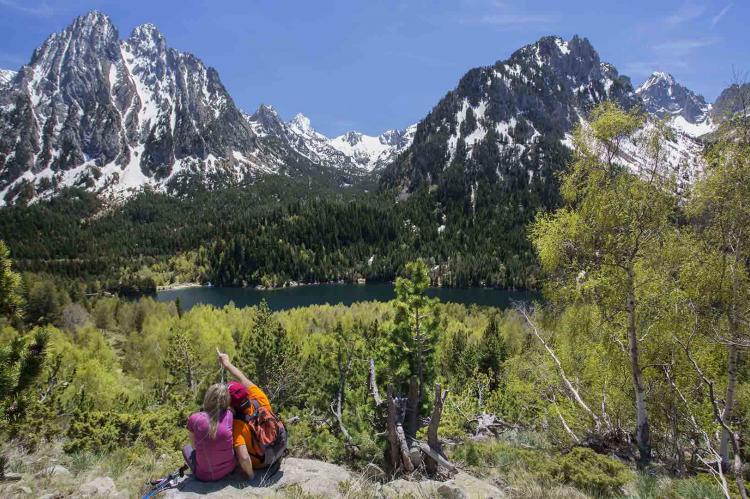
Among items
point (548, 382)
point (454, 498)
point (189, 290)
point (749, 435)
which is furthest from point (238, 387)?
point (189, 290)

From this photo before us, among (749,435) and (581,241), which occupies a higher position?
(581,241)

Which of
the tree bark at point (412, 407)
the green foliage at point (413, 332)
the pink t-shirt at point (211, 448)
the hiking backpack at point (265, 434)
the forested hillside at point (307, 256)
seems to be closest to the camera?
the pink t-shirt at point (211, 448)

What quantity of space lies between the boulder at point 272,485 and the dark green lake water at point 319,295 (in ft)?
343

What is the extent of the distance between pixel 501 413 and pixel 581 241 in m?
12.5

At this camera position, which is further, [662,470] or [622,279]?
[622,279]

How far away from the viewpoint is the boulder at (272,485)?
20.5 ft

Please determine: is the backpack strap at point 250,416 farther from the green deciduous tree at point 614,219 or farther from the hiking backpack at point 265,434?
the green deciduous tree at point 614,219

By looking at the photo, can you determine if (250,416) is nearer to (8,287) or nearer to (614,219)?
(8,287)

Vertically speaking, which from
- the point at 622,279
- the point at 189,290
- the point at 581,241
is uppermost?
the point at 581,241

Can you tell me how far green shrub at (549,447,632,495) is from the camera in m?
7.56

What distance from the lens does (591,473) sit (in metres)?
7.66

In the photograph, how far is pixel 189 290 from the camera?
482ft

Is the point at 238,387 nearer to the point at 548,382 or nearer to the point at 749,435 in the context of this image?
A: the point at 548,382

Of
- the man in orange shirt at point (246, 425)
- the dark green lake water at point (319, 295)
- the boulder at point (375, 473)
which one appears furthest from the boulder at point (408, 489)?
the dark green lake water at point (319, 295)
